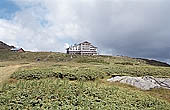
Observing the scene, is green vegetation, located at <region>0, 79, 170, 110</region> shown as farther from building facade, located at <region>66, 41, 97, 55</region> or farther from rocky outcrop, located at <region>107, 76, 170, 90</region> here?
building facade, located at <region>66, 41, 97, 55</region>

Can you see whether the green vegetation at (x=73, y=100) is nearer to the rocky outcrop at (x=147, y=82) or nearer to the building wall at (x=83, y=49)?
the rocky outcrop at (x=147, y=82)

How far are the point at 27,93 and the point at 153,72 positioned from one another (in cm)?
2168

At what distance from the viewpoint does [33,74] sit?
1038 inches

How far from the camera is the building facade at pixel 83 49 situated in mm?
110750

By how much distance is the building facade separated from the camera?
363 feet

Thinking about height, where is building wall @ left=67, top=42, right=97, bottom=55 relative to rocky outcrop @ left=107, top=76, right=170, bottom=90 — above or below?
above

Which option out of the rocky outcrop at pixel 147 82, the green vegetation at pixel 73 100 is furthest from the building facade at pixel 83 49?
the green vegetation at pixel 73 100

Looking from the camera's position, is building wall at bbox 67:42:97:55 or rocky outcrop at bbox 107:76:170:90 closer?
rocky outcrop at bbox 107:76:170:90

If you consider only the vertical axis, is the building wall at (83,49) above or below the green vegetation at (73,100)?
above

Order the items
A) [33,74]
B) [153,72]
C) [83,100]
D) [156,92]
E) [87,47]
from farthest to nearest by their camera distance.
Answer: [87,47]
[153,72]
[33,74]
[156,92]
[83,100]

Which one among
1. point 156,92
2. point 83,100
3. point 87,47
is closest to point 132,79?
point 156,92

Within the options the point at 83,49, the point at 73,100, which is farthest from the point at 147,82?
the point at 83,49

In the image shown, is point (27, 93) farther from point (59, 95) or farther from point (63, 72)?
point (63, 72)

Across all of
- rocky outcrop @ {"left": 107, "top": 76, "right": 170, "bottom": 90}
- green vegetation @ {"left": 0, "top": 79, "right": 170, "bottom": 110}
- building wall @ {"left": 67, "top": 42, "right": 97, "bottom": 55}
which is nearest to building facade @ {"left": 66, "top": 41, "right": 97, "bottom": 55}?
building wall @ {"left": 67, "top": 42, "right": 97, "bottom": 55}
